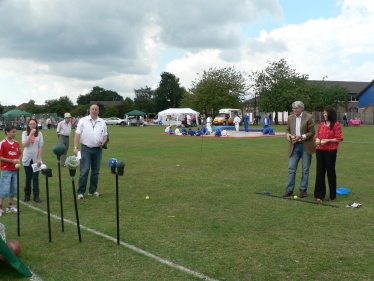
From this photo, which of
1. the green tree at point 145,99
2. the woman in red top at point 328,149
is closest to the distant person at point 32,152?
the woman in red top at point 328,149

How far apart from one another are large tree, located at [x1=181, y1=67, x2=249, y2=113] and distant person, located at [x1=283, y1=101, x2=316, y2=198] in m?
62.7

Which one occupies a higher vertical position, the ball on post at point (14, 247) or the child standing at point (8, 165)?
the child standing at point (8, 165)

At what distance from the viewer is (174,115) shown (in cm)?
7181

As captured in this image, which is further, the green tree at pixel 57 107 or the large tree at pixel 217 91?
the green tree at pixel 57 107

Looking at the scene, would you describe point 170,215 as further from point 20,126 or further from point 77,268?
point 20,126

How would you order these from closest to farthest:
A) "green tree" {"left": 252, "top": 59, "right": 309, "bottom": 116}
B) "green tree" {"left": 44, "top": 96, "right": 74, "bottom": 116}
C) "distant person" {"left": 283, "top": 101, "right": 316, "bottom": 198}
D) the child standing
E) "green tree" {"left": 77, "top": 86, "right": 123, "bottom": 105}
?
the child standing
"distant person" {"left": 283, "top": 101, "right": 316, "bottom": 198}
"green tree" {"left": 252, "top": 59, "right": 309, "bottom": 116}
"green tree" {"left": 44, "top": 96, "right": 74, "bottom": 116}
"green tree" {"left": 77, "top": 86, "right": 123, "bottom": 105}

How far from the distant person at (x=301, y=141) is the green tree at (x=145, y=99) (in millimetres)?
119189

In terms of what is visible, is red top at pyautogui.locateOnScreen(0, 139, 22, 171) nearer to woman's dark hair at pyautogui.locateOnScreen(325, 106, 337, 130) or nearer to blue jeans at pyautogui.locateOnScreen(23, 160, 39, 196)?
blue jeans at pyautogui.locateOnScreen(23, 160, 39, 196)

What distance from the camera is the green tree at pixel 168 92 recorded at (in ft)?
413

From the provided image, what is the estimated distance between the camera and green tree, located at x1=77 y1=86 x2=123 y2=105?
517 feet

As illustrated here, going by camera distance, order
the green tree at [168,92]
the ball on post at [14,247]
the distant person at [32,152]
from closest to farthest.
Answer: the ball on post at [14,247], the distant person at [32,152], the green tree at [168,92]

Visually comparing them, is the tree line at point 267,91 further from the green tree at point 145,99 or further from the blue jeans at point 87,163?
the blue jeans at point 87,163

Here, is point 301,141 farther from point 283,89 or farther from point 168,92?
point 168,92

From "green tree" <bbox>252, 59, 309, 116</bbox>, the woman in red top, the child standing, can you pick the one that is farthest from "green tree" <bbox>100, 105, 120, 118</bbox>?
the woman in red top
